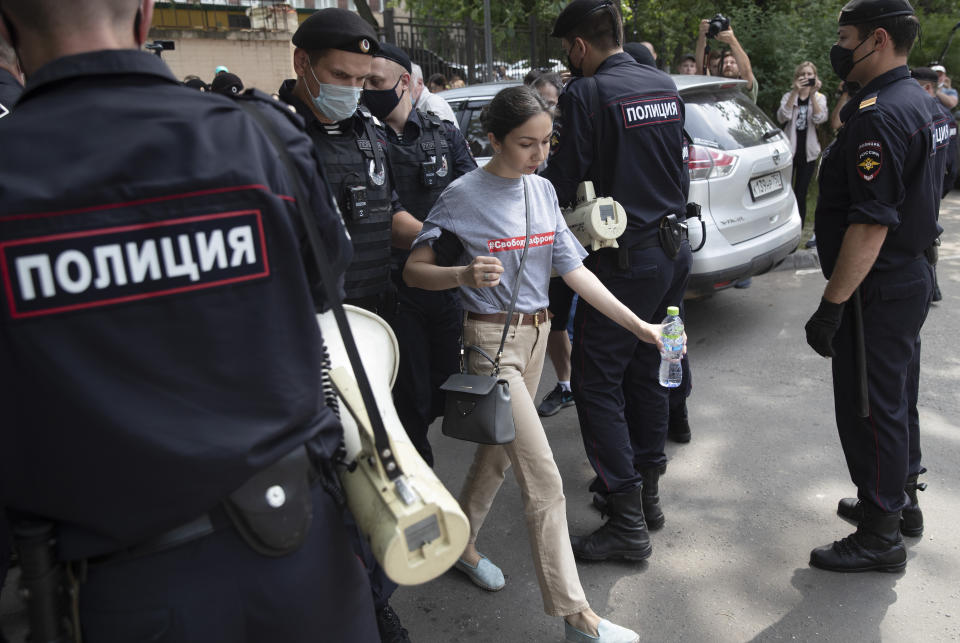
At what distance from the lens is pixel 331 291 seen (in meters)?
1.37

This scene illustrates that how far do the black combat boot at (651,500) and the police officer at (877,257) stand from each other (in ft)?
2.10

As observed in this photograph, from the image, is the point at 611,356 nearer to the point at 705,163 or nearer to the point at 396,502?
the point at 396,502

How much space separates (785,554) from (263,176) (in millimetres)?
2735

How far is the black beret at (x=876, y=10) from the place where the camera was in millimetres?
2789

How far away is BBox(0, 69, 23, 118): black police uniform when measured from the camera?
9.55 ft

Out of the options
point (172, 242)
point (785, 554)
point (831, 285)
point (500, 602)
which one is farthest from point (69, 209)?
point (785, 554)

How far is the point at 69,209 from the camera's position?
113cm

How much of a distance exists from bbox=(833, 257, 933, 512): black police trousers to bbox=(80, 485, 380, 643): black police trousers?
2297mm

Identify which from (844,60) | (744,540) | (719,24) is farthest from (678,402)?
(719,24)

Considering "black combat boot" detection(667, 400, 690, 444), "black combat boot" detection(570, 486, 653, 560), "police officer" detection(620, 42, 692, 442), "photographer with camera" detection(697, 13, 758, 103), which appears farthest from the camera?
"photographer with camera" detection(697, 13, 758, 103)

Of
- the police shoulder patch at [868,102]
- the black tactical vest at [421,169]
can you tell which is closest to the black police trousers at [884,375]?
the police shoulder patch at [868,102]

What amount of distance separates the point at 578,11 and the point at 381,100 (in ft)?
2.92

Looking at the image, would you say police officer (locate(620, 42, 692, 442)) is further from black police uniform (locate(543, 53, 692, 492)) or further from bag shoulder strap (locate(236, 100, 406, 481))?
bag shoulder strap (locate(236, 100, 406, 481))

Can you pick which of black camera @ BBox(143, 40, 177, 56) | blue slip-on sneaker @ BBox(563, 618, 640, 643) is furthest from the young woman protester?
black camera @ BBox(143, 40, 177, 56)
